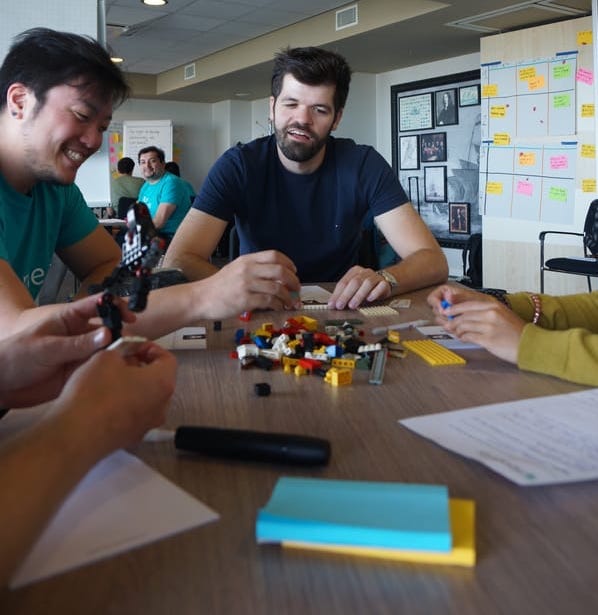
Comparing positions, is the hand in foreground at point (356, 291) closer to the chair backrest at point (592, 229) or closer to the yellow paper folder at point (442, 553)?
the yellow paper folder at point (442, 553)

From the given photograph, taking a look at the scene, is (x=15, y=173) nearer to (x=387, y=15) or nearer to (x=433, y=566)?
(x=433, y=566)

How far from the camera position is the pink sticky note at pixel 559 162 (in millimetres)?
5277

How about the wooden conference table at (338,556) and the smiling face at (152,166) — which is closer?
the wooden conference table at (338,556)

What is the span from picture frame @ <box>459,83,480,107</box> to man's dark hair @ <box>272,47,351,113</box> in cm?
504

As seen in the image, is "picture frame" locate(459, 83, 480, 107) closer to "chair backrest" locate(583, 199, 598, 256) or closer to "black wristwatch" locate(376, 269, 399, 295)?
"chair backrest" locate(583, 199, 598, 256)

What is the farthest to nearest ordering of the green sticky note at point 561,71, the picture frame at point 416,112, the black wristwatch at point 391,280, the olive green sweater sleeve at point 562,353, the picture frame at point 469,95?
the picture frame at point 416,112 → the picture frame at point 469,95 → the green sticky note at point 561,71 → the black wristwatch at point 391,280 → the olive green sweater sleeve at point 562,353

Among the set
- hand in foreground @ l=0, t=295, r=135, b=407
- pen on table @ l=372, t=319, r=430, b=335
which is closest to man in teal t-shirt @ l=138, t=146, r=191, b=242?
pen on table @ l=372, t=319, r=430, b=335

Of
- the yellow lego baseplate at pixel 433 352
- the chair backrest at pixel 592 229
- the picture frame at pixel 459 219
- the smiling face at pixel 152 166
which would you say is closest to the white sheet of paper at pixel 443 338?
the yellow lego baseplate at pixel 433 352

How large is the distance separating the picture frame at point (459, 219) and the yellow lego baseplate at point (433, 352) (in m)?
6.08

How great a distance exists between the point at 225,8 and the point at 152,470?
6.32 metres

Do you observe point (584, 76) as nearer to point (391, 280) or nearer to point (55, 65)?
point (391, 280)

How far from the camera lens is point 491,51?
580cm

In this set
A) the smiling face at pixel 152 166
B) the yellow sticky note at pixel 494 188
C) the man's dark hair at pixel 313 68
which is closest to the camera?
the man's dark hair at pixel 313 68

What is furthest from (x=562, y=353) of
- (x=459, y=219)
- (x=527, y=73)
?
(x=459, y=219)
